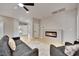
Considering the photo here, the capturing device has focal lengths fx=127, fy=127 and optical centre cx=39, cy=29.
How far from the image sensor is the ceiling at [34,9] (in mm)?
2297

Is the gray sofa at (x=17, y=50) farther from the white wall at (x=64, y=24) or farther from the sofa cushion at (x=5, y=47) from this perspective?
the white wall at (x=64, y=24)

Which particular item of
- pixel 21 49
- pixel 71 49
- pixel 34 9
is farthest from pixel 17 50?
pixel 71 49

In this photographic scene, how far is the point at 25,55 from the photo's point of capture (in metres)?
2.34

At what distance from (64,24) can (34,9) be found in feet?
2.10

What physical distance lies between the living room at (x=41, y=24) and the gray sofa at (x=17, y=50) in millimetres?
20

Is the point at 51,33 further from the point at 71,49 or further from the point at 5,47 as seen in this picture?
the point at 5,47

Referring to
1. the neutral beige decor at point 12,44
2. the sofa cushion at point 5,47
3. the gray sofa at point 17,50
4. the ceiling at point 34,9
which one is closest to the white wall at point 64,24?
the ceiling at point 34,9

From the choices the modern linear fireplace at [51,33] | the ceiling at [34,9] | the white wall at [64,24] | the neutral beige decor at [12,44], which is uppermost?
the ceiling at [34,9]

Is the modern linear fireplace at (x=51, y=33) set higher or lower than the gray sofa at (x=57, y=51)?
higher

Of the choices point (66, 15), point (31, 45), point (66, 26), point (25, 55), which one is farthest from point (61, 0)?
point (25, 55)

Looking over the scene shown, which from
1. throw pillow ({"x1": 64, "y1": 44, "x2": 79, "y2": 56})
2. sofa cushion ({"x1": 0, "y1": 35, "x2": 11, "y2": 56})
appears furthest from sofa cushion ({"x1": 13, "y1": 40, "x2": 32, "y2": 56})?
throw pillow ({"x1": 64, "y1": 44, "x2": 79, "y2": 56})

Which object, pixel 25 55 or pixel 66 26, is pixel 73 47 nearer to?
pixel 66 26

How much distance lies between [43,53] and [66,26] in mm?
674

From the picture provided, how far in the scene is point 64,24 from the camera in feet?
7.97
